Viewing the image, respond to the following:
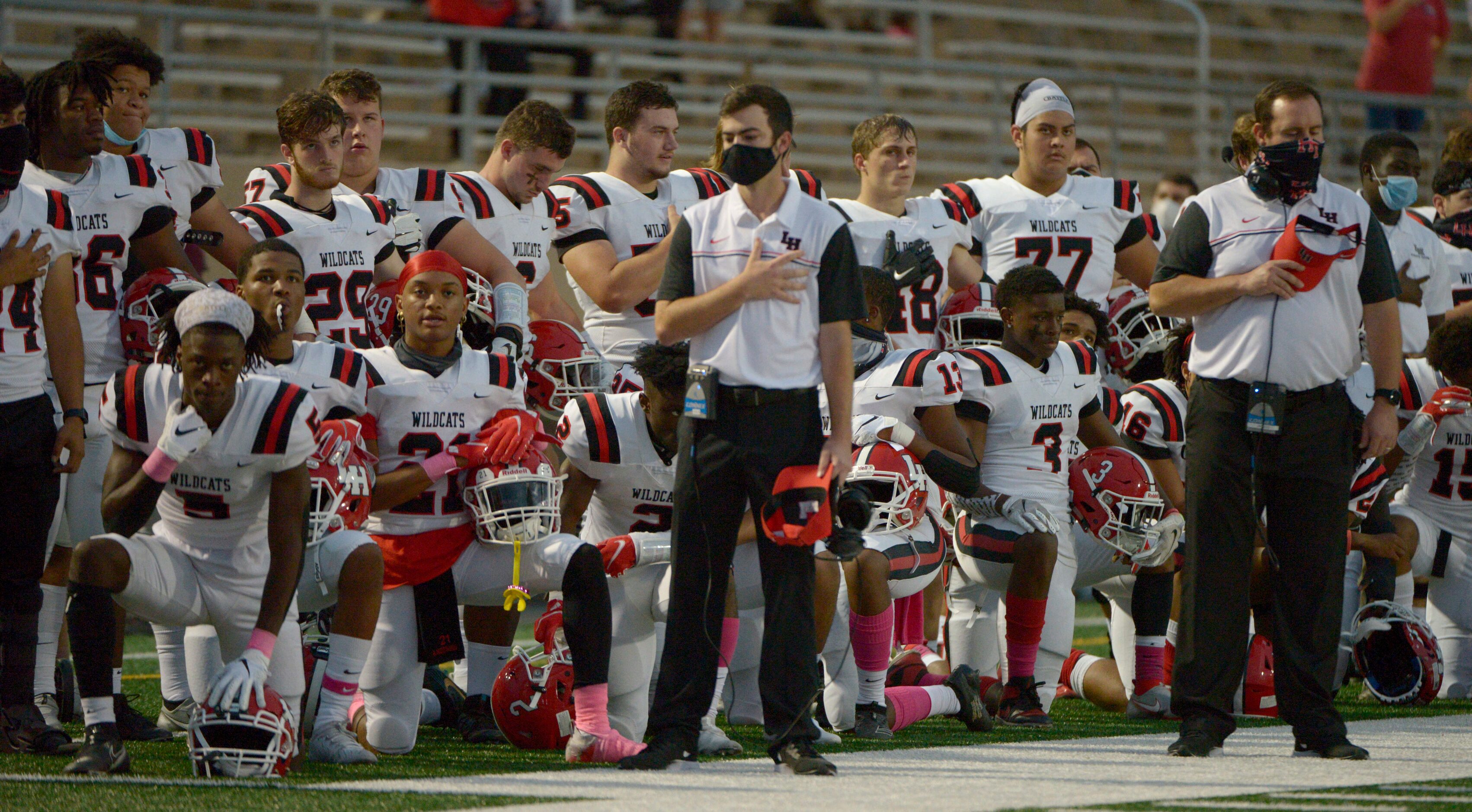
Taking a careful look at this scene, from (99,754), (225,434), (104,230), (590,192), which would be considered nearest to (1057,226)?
(590,192)

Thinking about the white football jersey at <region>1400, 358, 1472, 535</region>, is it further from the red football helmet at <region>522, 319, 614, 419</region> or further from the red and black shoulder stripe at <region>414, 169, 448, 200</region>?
the red and black shoulder stripe at <region>414, 169, 448, 200</region>

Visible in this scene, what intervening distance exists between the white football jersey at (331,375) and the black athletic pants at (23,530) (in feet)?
2.01

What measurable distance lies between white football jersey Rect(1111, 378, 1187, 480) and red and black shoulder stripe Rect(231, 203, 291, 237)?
2.80 metres

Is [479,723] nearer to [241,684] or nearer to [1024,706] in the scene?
[241,684]

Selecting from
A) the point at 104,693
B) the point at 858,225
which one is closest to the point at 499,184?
the point at 858,225

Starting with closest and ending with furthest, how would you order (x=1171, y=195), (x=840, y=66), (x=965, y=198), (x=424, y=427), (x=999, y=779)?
(x=999, y=779)
(x=424, y=427)
(x=965, y=198)
(x=1171, y=195)
(x=840, y=66)

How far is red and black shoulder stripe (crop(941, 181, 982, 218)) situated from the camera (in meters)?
6.67

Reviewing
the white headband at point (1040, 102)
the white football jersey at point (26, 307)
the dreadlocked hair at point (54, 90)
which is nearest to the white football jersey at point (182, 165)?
the dreadlocked hair at point (54, 90)

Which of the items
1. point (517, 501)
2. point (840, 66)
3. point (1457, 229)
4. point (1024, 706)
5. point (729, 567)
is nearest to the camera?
point (729, 567)

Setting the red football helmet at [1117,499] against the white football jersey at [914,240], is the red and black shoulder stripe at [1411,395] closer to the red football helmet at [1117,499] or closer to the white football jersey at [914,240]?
the red football helmet at [1117,499]

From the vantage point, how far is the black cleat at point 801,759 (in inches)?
166

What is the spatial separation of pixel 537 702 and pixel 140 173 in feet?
6.54

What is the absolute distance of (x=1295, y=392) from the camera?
4.60 metres

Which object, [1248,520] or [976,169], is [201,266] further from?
[976,169]
